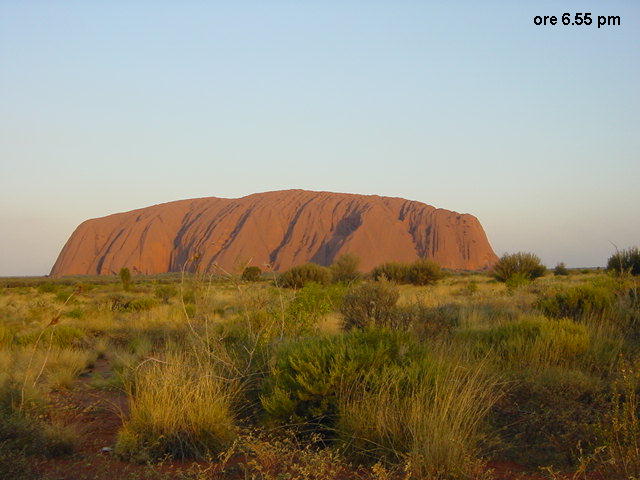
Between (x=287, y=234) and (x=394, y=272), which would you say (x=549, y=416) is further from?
(x=287, y=234)

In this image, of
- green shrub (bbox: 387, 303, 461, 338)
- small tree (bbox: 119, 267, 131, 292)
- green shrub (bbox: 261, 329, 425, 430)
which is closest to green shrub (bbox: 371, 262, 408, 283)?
small tree (bbox: 119, 267, 131, 292)

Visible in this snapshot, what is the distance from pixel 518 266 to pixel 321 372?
2814 centimetres

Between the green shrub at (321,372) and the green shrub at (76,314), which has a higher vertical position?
the green shrub at (321,372)

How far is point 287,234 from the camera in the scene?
3622 inches

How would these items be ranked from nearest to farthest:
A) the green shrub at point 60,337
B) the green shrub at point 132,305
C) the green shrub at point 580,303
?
the green shrub at point 580,303 < the green shrub at point 60,337 < the green shrub at point 132,305

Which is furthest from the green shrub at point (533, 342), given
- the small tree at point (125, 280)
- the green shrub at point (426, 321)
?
the small tree at point (125, 280)

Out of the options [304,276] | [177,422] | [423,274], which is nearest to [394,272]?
[423,274]

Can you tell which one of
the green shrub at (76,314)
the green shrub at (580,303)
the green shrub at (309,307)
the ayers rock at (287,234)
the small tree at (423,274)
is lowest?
the small tree at (423,274)

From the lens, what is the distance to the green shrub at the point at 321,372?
215 inches

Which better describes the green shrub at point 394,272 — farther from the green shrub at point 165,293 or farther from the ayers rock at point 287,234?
the ayers rock at point 287,234

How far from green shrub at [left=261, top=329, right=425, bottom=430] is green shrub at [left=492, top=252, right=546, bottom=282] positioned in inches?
1042

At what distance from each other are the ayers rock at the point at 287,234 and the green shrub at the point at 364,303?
68143 mm

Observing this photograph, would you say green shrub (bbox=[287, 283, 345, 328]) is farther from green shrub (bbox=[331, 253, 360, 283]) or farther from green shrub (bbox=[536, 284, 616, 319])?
green shrub (bbox=[331, 253, 360, 283])

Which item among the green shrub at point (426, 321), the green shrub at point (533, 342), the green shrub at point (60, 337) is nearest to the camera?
the green shrub at point (533, 342)
